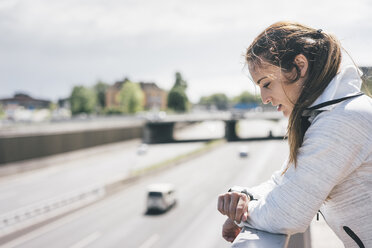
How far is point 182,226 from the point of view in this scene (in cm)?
2112

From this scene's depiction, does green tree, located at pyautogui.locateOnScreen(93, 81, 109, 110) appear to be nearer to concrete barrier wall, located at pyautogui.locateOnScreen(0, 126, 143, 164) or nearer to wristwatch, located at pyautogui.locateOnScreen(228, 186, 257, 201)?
concrete barrier wall, located at pyautogui.locateOnScreen(0, 126, 143, 164)

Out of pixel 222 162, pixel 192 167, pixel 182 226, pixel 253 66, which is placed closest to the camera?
pixel 253 66

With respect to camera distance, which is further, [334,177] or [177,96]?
[177,96]

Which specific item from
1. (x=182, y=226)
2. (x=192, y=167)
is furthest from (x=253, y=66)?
(x=192, y=167)

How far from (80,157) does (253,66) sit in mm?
41409

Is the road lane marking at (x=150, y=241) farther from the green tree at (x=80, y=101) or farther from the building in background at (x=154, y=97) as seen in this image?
the green tree at (x=80, y=101)

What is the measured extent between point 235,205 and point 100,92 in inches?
4975

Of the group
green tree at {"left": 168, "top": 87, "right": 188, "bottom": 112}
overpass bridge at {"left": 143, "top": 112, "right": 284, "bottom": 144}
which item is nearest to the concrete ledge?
green tree at {"left": 168, "top": 87, "right": 188, "bottom": 112}

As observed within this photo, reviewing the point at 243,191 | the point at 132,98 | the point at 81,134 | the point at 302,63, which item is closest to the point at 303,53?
the point at 302,63

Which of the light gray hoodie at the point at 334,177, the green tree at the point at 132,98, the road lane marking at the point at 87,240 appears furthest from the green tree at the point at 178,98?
the green tree at the point at 132,98

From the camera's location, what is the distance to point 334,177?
1.18m

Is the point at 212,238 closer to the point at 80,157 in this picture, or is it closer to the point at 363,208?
the point at 363,208

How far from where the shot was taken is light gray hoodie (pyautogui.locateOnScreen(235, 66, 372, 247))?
1173 mm

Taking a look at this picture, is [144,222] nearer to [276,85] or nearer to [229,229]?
[229,229]
